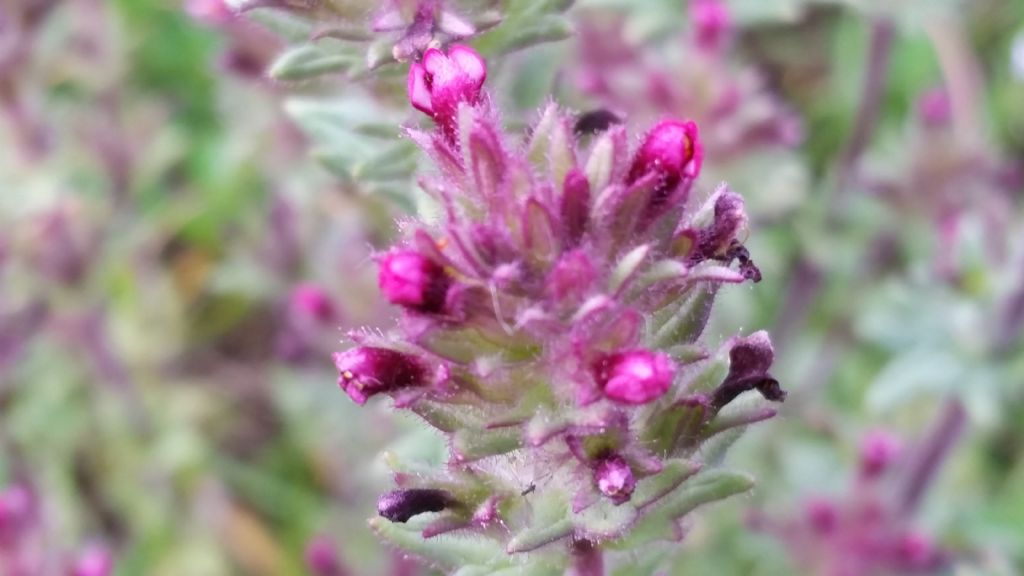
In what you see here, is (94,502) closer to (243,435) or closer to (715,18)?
(243,435)

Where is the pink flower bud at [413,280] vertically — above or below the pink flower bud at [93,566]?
below

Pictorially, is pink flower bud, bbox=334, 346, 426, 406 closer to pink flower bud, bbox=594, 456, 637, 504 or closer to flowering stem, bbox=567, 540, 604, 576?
pink flower bud, bbox=594, 456, 637, 504

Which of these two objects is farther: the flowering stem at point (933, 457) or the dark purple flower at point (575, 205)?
the flowering stem at point (933, 457)

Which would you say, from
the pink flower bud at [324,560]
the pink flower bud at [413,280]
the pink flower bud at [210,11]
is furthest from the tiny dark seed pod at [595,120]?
the pink flower bud at [324,560]

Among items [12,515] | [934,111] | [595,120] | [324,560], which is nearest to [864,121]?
[934,111]

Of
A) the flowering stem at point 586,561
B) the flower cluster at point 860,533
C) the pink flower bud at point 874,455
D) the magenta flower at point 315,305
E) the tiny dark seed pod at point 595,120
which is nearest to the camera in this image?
the flowering stem at point 586,561

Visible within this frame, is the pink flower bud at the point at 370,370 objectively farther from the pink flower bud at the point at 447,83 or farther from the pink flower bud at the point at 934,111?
the pink flower bud at the point at 934,111
